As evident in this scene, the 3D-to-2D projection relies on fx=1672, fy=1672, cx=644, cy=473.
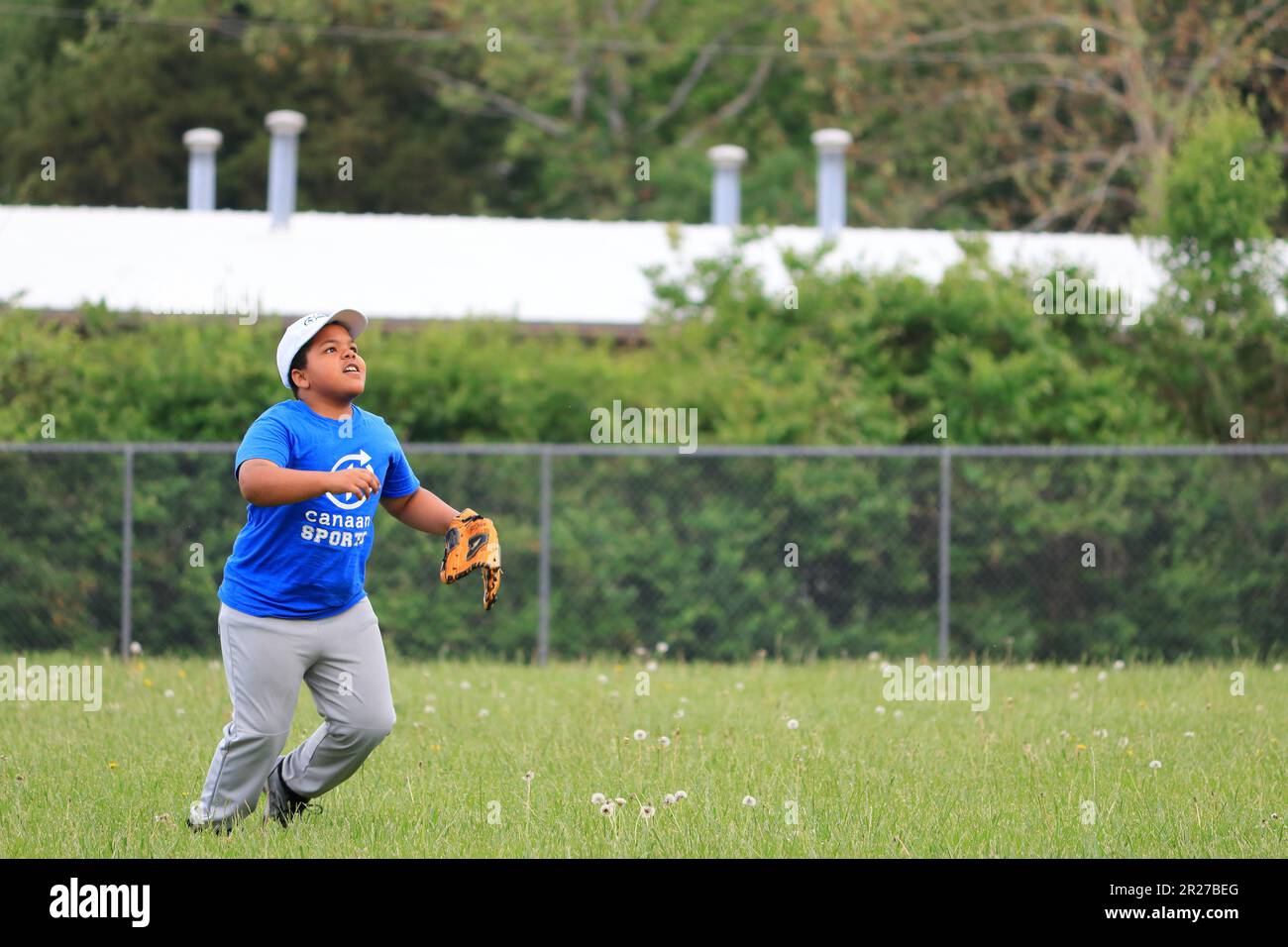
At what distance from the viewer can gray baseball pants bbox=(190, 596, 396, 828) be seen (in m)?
5.86

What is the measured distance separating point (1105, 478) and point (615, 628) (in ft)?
12.8

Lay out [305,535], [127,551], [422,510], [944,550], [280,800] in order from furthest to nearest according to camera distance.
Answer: [944,550]
[127,551]
[422,510]
[280,800]
[305,535]

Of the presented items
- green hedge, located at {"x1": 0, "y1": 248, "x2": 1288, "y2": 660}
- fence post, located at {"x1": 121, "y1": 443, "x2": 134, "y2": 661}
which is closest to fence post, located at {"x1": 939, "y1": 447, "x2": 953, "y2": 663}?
green hedge, located at {"x1": 0, "y1": 248, "x2": 1288, "y2": 660}

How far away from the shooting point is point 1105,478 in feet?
41.8

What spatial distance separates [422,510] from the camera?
6367 millimetres

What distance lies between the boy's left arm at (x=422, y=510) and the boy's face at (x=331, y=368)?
1.85 ft

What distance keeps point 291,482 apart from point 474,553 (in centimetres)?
77

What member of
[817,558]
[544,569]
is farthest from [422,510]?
[817,558]

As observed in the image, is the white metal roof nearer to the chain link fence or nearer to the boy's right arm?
the chain link fence

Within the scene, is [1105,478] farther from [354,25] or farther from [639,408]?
[354,25]

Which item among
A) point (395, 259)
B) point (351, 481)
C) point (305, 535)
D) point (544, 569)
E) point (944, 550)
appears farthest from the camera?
point (395, 259)

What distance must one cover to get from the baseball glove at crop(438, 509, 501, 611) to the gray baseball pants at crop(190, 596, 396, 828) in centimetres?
42

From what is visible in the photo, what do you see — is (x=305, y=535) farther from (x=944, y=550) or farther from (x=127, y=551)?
(x=944, y=550)
